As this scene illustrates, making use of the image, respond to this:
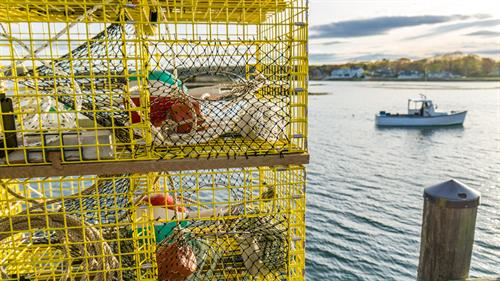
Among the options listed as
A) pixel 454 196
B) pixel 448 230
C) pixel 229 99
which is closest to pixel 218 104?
pixel 229 99

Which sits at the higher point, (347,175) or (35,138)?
(35,138)

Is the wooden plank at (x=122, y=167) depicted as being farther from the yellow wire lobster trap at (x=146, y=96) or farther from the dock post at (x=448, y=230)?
the dock post at (x=448, y=230)

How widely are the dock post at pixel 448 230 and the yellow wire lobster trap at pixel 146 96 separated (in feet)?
6.35

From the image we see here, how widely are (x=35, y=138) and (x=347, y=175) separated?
69.3 ft

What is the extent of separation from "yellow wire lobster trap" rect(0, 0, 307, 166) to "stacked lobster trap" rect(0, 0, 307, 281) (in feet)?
0.03

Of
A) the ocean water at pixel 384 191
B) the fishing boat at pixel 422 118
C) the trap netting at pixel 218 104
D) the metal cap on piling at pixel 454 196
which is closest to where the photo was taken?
the trap netting at pixel 218 104

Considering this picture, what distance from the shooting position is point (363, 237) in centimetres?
1559

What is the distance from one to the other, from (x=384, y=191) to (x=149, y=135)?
19188 millimetres

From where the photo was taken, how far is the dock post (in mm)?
4203

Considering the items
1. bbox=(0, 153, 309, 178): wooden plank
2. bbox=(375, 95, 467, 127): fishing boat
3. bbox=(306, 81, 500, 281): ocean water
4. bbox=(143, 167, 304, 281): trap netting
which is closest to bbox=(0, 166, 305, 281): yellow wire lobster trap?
bbox=(143, 167, 304, 281): trap netting

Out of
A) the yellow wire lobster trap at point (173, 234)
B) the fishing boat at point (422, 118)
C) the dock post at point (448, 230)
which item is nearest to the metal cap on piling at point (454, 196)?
the dock post at point (448, 230)

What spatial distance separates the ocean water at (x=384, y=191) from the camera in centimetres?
1395

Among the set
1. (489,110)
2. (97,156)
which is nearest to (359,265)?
(97,156)

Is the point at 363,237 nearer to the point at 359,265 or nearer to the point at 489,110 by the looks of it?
the point at 359,265
